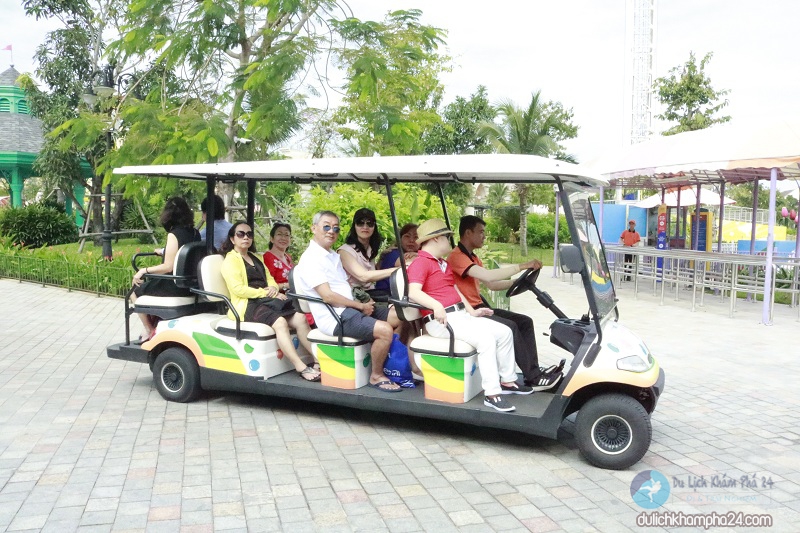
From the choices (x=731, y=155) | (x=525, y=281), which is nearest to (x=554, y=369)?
(x=525, y=281)

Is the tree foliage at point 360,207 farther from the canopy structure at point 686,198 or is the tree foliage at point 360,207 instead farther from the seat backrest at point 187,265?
the canopy structure at point 686,198

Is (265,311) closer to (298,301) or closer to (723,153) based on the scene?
(298,301)

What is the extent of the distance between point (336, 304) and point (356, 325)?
0.23m

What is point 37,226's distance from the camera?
22266 millimetres

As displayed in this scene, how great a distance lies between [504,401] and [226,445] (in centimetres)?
186

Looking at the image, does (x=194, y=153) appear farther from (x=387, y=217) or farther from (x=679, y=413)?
(x=679, y=413)

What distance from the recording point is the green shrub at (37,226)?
21641mm

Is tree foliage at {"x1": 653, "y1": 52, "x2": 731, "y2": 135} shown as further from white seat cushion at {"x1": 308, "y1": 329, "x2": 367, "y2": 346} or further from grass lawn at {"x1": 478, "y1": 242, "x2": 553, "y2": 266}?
white seat cushion at {"x1": 308, "y1": 329, "x2": 367, "y2": 346}

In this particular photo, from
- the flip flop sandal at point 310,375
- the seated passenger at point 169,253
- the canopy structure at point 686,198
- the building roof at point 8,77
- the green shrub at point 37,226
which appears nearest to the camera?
the flip flop sandal at point 310,375

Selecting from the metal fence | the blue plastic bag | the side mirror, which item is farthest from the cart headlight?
the metal fence

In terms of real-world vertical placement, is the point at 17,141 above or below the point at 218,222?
above

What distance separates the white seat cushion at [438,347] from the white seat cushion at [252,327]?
1205mm

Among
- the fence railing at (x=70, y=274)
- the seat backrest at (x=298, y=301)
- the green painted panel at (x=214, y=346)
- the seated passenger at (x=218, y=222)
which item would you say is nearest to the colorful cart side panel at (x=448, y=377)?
the seat backrest at (x=298, y=301)

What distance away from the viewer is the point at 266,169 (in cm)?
518
